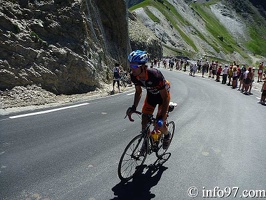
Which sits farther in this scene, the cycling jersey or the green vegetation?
the green vegetation

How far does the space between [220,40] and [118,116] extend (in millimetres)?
136440

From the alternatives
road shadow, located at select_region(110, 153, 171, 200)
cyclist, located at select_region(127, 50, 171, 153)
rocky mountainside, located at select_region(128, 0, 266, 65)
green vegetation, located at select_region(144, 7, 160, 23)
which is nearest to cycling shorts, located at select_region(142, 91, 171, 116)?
cyclist, located at select_region(127, 50, 171, 153)

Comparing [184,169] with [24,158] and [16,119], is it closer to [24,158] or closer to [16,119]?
[24,158]

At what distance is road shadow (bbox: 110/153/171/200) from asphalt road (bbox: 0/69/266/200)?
0.06 feet

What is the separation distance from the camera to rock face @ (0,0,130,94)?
11.7m

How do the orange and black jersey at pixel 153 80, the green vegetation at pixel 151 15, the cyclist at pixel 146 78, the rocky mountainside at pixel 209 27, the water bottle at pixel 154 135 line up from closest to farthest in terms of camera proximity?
the cyclist at pixel 146 78, the orange and black jersey at pixel 153 80, the water bottle at pixel 154 135, the rocky mountainside at pixel 209 27, the green vegetation at pixel 151 15

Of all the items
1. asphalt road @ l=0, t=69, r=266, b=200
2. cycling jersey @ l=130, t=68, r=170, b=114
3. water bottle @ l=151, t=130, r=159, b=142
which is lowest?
asphalt road @ l=0, t=69, r=266, b=200

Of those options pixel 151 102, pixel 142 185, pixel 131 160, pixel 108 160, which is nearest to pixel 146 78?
pixel 151 102

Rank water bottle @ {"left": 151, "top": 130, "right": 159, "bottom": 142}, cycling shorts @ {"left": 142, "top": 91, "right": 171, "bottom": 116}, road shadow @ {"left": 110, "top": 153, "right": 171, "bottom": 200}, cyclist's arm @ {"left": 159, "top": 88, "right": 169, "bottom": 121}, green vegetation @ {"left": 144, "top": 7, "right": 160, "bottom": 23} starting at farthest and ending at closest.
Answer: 1. green vegetation @ {"left": 144, "top": 7, "right": 160, "bottom": 23}
2. cycling shorts @ {"left": 142, "top": 91, "right": 171, "bottom": 116}
3. water bottle @ {"left": 151, "top": 130, "right": 159, "bottom": 142}
4. cyclist's arm @ {"left": 159, "top": 88, "right": 169, "bottom": 121}
5. road shadow @ {"left": 110, "top": 153, "right": 171, "bottom": 200}

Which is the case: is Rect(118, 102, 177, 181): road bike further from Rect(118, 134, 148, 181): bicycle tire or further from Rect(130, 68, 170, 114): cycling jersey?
Rect(130, 68, 170, 114): cycling jersey

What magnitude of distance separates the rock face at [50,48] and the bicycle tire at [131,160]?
7.84m

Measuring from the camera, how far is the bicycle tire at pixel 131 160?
4.96 m

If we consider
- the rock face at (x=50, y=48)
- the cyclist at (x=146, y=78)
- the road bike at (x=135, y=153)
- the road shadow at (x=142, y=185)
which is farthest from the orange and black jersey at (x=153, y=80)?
the rock face at (x=50, y=48)

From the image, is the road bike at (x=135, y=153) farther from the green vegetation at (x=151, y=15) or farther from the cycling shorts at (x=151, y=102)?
the green vegetation at (x=151, y=15)
